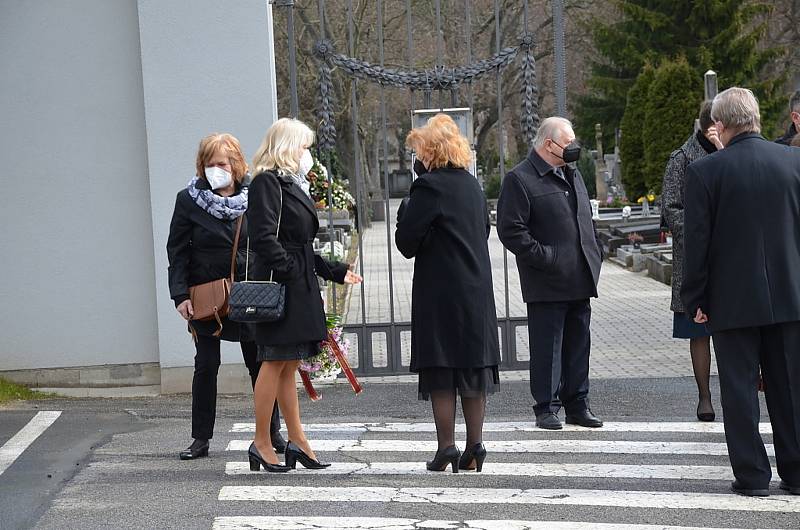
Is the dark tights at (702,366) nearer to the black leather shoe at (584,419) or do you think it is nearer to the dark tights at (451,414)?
the black leather shoe at (584,419)

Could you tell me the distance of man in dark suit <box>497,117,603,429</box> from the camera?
790 centimetres

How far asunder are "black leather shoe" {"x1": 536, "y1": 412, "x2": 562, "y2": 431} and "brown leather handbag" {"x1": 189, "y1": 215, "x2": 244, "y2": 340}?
2182 millimetres

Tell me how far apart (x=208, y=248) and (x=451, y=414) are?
1662 millimetres

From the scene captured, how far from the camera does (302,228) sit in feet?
21.6

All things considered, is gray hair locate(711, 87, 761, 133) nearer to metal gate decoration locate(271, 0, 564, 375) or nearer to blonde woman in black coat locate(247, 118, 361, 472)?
blonde woman in black coat locate(247, 118, 361, 472)

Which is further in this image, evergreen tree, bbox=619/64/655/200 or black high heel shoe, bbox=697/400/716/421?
evergreen tree, bbox=619/64/655/200

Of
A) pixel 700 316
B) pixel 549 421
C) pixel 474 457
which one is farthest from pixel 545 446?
pixel 700 316

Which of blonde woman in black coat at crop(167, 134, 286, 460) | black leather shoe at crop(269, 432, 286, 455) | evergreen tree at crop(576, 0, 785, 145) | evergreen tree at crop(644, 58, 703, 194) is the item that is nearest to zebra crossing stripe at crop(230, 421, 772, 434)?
black leather shoe at crop(269, 432, 286, 455)

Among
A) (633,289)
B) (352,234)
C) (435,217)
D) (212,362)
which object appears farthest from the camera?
(352,234)

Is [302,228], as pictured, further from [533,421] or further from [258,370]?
[533,421]

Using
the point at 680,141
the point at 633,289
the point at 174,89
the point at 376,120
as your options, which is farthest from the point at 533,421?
the point at 376,120

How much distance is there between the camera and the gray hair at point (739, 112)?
620 centimetres

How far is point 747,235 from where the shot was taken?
6.07 metres

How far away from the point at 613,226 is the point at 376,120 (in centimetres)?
2065
